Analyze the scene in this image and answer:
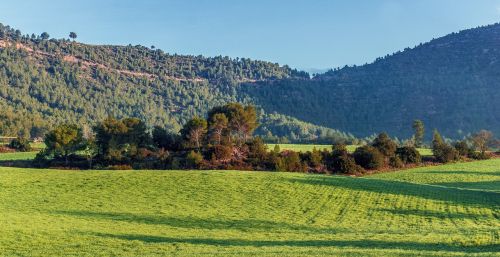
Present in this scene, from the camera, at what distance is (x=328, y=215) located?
32.7 meters

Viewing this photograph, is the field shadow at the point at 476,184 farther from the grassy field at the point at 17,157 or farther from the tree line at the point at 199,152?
the grassy field at the point at 17,157

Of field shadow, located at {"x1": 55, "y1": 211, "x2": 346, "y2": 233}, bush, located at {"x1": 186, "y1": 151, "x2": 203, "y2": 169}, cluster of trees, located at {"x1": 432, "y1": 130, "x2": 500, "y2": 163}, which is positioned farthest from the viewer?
cluster of trees, located at {"x1": 432, "y1": 130, "x2": 500, "y2": 163}

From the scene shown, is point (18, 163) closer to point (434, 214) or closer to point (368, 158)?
point (368, 158)

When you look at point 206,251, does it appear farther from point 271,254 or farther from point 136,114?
point 136,114

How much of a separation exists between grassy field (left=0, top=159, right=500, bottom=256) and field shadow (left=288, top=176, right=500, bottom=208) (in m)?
0.09

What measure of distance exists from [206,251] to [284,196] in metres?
17.5

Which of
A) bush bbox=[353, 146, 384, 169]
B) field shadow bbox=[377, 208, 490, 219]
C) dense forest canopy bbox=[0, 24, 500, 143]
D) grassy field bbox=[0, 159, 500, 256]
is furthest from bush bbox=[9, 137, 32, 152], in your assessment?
field shadow bbox=[377, 208, 490, 219]

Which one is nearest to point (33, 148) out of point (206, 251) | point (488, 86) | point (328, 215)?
point (328, 215)

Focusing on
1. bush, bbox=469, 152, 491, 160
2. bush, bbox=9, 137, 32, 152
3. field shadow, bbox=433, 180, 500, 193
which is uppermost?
bush, bbox=9, 137, 32, 152

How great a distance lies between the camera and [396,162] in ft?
225

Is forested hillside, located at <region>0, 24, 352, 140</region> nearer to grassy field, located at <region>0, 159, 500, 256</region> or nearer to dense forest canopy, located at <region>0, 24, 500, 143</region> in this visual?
dense forest canopy, located at <region>0, 24, 500, 143</region>

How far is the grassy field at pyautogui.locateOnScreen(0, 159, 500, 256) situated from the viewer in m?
22.3

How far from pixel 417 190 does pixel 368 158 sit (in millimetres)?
24613

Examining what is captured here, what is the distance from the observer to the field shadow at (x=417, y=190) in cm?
3762
